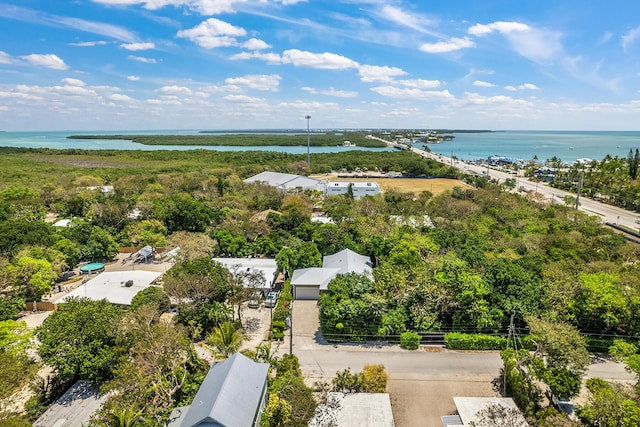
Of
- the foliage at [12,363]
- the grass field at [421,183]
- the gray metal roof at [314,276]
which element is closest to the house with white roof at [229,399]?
the foliage at [12,363]

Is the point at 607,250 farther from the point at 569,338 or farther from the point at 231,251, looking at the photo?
the point at 231,251

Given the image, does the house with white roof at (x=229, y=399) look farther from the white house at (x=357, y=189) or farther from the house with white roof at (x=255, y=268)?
the white house at (x=357, y=189)

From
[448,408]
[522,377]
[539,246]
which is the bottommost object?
[448,408]

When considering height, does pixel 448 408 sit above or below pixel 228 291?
below

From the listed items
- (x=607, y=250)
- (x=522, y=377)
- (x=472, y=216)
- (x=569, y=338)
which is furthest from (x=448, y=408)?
(x=472, y=216)

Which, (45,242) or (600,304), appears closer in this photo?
(600,304)

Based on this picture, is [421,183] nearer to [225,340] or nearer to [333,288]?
[333,288]

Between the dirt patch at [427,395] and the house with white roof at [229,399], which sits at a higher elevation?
the house with white roof at [229,399]

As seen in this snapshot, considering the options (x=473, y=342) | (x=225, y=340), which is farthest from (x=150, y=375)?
(x=473, y=342)
